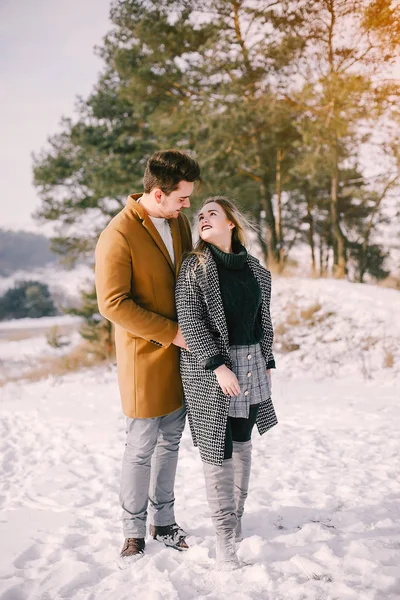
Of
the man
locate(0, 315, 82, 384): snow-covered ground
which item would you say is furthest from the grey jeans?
locate(0, 315, 82, 384): snow-covered ground

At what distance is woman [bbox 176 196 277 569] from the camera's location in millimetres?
2021

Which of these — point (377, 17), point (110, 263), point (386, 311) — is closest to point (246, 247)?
point (110, 263)

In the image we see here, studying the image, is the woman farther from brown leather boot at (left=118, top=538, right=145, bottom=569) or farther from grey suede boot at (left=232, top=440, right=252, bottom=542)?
brown leather boot at (left=118, top=538, right=145, bottom=569)

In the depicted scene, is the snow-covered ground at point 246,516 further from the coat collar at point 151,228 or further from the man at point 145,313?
the coat collar at point 151,228

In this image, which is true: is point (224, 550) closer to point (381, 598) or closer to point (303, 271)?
point (381, 598)

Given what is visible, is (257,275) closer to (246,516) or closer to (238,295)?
(238,295)

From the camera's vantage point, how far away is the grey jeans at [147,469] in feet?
7.22

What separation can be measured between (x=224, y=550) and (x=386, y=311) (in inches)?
248

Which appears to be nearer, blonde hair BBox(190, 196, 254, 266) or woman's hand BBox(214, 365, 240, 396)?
woman's hand BBox(214, 365, 240, 396)

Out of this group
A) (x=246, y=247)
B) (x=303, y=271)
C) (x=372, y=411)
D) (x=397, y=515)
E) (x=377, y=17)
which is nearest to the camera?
(x=246, y=247)

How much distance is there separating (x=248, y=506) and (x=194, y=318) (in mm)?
1359

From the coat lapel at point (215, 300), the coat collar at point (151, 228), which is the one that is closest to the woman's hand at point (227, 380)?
the coat lapel at point (215, 300)

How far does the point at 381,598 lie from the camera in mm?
1779

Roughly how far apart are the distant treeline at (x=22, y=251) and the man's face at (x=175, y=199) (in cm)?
5624
